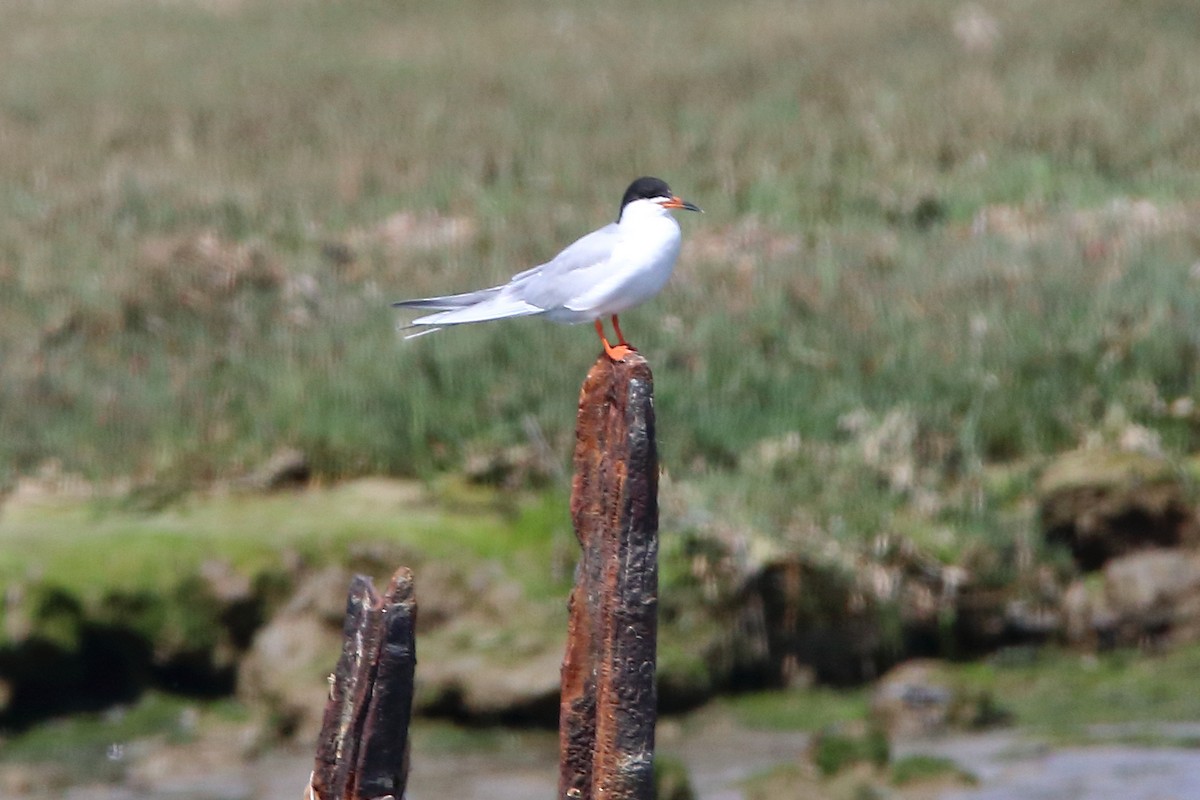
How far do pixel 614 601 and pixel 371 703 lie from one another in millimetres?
644

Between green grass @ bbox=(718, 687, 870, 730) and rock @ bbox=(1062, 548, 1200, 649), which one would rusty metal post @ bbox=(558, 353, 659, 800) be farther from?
rock @ bbox=(1062, 548, 1200, 649)

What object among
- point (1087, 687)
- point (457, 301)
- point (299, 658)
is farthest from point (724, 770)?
point (457, 301)

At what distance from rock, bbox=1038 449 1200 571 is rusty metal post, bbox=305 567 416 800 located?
24.2 ft

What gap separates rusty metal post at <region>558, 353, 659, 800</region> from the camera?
484 centimetres

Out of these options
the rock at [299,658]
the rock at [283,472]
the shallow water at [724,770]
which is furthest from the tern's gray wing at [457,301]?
the rock at [283,472]

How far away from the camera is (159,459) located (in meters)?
11.9

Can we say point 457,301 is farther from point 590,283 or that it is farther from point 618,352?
point 618,352

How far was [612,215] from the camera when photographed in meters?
16.3

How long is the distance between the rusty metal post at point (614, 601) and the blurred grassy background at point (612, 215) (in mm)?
6070

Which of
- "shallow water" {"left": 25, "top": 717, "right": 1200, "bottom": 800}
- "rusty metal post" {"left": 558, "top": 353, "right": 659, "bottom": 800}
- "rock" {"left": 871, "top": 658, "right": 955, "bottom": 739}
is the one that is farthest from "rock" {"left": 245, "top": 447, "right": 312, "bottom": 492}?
"rusty metal post" {"left": 558, "top": 353, "right": 659, "bottom": 800}

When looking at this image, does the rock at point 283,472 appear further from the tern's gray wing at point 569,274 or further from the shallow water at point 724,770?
the tern's gray wing at point 569,274

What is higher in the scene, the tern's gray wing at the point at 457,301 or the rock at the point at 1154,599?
the tern's gray wing at the point at 457,301

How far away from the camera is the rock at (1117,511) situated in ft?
37.2

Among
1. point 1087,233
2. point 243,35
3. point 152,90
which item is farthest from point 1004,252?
point 243,35
